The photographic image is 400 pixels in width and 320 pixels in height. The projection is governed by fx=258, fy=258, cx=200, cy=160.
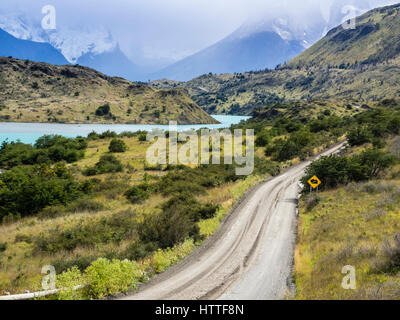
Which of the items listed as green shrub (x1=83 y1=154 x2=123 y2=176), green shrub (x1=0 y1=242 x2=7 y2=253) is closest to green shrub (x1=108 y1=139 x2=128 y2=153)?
green shrub (x1=83 y1=154 x2=123 y2=176)

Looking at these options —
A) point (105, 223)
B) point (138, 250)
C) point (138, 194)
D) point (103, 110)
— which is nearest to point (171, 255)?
point (138, 250)

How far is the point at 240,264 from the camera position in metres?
14.6

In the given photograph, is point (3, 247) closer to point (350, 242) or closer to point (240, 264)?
point (240, 264)

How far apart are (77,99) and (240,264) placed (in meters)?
163

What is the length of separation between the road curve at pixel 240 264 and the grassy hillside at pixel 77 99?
131 metres

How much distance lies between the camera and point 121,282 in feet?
37.8

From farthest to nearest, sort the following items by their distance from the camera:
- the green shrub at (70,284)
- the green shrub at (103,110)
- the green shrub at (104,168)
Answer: the green shrub at (103,110) < the green shrub at (104,168) < the green shrub at (70,284)

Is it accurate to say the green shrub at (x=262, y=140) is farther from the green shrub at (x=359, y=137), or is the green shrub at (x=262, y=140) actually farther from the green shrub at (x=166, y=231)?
the green shrub at (x=166, y=231)

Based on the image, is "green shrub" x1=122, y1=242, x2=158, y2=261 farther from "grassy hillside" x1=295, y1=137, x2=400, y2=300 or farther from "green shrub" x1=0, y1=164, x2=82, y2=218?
"green shrub" x1=0, y1=164, x2=82, y2=218

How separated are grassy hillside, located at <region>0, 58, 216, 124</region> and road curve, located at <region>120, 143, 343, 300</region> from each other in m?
131

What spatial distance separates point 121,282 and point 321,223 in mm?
14837

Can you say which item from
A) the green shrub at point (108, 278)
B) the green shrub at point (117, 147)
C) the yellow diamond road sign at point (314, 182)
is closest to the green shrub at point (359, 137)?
the yellow diamond road sign at point (314, 182)

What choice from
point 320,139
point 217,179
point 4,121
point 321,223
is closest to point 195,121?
point 4,121

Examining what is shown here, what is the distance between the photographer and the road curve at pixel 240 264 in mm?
11695
